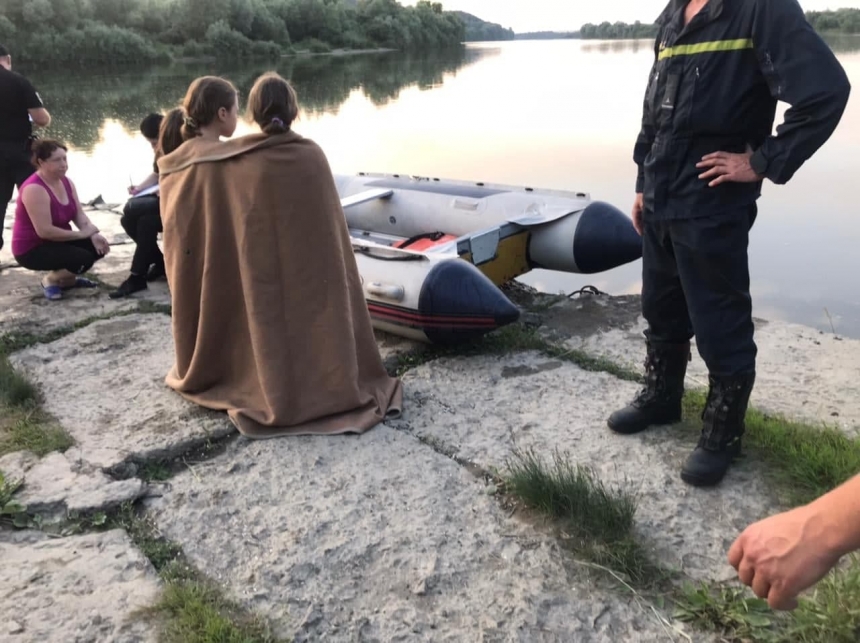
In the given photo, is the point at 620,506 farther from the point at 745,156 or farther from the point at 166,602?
the point at 166,602

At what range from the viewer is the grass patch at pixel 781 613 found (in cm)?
188

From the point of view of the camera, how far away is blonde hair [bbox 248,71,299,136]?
3.08 meters

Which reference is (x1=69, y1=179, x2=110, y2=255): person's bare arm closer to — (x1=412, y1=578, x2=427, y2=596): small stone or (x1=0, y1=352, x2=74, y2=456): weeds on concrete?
(x1=0, y1=352, x2=74, y2=456): weeds on concrete

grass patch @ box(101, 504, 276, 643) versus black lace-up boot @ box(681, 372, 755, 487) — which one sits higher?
black lace-up boot @ box(681, 372, 755, 487)

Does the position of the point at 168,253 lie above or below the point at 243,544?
above

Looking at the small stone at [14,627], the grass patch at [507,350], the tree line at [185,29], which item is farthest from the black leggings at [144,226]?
the tree line at [185,29]

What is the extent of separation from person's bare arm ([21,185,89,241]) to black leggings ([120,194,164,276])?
504 millimetres

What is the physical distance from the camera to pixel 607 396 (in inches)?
140

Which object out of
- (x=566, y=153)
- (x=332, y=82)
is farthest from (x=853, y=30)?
(x=566, y=153)

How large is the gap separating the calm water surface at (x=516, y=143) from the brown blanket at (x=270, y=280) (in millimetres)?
3868

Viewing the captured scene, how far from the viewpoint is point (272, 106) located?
307 centimetres

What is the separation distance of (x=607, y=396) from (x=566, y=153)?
11336 mm

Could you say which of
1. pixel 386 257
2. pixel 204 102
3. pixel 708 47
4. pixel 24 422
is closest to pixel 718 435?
pixel 708 47

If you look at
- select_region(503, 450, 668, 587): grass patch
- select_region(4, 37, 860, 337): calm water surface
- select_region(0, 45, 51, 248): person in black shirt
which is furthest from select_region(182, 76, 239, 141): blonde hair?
select_region(4, 37, 860, 337): calm water surface
